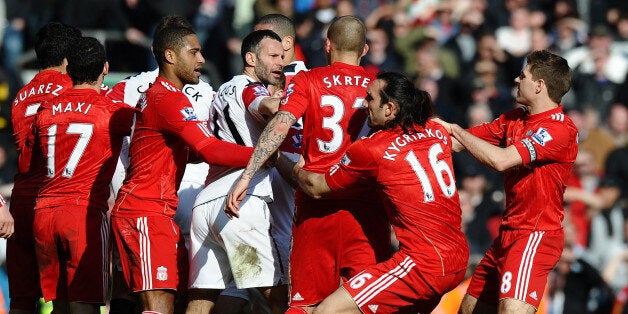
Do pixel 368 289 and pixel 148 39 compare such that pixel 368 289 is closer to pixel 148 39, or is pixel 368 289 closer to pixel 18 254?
pixel 18 254

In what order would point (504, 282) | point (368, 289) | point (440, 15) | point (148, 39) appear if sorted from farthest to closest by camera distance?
point (440, 15) → point (148, 39) → point (504, 282) → point (368, 289)

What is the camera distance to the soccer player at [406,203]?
9.19m

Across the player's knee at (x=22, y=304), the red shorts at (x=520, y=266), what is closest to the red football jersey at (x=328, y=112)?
the red shorts at (x=520, y=266)

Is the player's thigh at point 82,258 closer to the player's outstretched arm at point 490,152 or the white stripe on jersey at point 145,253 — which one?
the white stripe on jersey at point 145,253

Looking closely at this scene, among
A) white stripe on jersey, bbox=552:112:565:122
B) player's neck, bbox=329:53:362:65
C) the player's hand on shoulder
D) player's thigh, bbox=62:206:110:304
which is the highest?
player's neck, bbox=329:53:362:65

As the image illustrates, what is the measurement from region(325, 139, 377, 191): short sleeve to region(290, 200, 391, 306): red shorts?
411 mm

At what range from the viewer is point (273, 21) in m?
11.6

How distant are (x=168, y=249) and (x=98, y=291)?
32.8 inches

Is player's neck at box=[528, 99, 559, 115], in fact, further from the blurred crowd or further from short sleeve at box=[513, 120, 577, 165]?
the blurred crowd

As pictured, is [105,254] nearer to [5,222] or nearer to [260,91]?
[5,222]

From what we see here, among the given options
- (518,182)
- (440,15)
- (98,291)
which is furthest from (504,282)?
(440,15)

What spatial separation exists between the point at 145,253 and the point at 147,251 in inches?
0.9

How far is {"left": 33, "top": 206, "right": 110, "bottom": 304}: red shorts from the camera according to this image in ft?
33.9

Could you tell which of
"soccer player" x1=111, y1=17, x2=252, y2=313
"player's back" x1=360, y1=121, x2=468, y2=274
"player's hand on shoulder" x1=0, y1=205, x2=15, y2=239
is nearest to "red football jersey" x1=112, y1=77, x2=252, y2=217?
"soccer player" x1=111, y1=17, x2=252, y2=313
